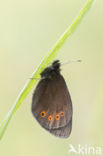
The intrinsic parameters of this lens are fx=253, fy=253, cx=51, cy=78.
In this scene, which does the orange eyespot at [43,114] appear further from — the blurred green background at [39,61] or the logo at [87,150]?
the blurred green background at [39,61]

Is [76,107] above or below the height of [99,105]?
below

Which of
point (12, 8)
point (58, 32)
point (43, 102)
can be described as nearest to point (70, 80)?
point (58, 32)

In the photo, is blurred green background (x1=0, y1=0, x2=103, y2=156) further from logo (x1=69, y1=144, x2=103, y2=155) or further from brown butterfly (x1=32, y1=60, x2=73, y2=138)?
brown butterfly (x1=32, y1=60, x2=73, y2=138)

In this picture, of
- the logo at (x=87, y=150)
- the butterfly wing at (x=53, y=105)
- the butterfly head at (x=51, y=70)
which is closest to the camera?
the butterfly wing at (x=53, y=105)

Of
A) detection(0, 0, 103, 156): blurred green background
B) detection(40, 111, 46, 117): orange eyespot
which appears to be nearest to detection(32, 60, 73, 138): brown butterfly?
detection(40, 111, 46, 117): orange eyespot

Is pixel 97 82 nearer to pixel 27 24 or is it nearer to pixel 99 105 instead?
pixel 99 105

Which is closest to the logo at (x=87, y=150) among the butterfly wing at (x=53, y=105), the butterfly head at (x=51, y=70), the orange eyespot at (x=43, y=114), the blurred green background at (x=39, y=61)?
the blurred green background at (x=39, y=61)
